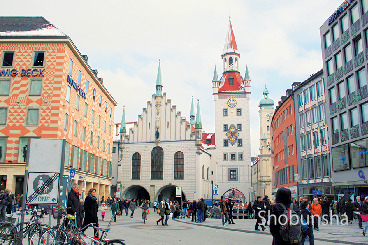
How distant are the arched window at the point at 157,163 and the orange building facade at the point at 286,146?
731 inches

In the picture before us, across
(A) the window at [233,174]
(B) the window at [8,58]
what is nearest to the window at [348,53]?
(B) the window at [8,58]

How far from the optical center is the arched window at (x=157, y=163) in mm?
60194

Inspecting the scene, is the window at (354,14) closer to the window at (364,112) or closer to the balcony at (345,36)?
the balcony at (345,36)

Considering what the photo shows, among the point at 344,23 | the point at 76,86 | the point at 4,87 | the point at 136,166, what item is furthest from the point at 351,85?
the point at 136,166

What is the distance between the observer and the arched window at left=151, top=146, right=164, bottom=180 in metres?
60.2

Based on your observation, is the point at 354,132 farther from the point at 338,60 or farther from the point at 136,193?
the point at 136,193

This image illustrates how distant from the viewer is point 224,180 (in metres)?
69.1

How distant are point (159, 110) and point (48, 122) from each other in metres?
32.1

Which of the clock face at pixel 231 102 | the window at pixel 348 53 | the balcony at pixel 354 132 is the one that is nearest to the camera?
the balcony at pixel 354 132

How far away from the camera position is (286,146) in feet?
152

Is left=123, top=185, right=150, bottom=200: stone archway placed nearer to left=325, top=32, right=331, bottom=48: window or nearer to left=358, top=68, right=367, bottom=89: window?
left=325, top=32, right=331, bottom=48: window

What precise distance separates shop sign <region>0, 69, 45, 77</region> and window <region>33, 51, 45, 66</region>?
2.65 feet

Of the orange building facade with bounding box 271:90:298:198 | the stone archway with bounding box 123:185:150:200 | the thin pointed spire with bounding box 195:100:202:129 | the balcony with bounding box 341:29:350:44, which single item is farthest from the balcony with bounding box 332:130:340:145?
the stone archway with bounding box 123:185:150:200

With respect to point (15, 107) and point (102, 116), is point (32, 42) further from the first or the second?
point (102, 116)
